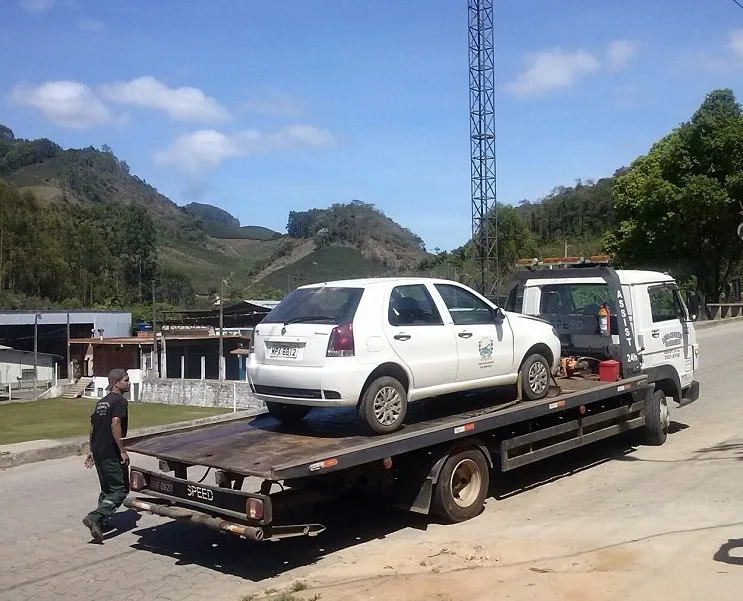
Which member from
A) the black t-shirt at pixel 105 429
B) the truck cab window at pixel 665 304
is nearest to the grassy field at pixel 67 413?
the truck cab window at pixel 665 304

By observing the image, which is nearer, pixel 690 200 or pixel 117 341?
pixel 690 200

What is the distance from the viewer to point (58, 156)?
190375 millimetres

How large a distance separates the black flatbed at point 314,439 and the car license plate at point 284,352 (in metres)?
0.74

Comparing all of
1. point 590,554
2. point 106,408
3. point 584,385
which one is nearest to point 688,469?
point 584,385

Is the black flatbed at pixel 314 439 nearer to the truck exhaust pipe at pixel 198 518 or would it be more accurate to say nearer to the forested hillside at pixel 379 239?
the truck exhaust pipe at pixel 198 518

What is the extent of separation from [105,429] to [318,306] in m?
2.26

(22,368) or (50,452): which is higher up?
(50,452)

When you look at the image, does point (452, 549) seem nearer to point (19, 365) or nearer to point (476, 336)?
point (476, 336)

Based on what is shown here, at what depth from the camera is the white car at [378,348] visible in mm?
7195

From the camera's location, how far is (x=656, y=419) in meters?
11.0

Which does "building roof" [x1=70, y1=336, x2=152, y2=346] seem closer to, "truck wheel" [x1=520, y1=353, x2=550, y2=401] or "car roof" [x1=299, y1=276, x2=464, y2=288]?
"truck wheel" [x1=520, y1=353, x2=550, y2=401]

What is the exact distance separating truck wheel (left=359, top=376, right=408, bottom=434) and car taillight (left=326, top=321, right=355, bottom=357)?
1.27 feet

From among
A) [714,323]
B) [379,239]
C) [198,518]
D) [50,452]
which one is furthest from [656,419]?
[379,239]

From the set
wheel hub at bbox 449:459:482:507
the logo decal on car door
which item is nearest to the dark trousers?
wheel hub at bbox 449:459:482:507
